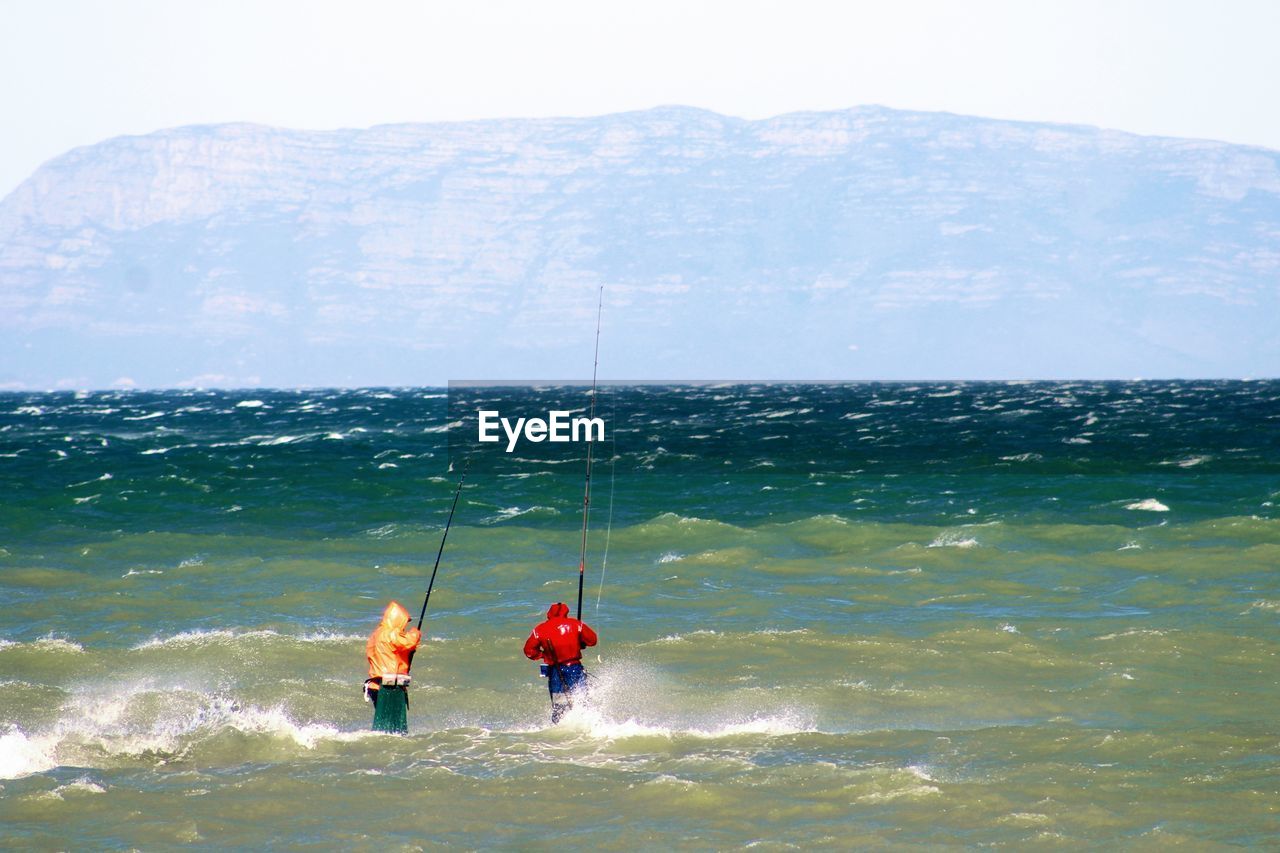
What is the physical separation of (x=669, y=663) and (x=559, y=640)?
338 centimetres

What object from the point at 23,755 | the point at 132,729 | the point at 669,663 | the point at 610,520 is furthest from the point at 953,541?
the point at 23,755

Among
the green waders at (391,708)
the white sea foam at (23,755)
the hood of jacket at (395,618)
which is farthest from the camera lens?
the green waders at (391,708)

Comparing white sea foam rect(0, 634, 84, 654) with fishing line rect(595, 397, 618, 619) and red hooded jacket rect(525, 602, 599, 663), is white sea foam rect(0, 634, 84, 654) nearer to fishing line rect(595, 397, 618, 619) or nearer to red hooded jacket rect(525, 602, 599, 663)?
fishing line rect(595, 397, 618, 619)

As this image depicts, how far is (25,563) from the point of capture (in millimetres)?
24109

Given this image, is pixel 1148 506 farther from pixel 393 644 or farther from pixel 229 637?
pixel 393 644

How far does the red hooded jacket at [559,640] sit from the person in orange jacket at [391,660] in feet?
4.20

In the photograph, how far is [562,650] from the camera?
42.8 feet

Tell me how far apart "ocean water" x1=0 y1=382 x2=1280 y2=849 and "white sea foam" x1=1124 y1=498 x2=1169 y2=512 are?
162mm

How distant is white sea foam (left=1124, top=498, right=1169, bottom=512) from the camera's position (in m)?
28.0

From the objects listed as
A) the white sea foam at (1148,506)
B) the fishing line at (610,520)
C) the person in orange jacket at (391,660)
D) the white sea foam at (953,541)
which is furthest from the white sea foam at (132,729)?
the white sea foam at (1148,506)

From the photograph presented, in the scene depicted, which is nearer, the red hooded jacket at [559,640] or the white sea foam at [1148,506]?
the red hooded jacket at [559,640]

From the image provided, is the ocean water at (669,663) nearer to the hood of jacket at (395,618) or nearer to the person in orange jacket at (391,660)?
the person in orange jacket at (391,660)

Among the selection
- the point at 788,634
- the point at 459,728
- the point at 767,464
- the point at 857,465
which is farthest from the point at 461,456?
the point at 459,728

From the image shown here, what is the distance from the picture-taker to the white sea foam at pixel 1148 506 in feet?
91.8
